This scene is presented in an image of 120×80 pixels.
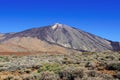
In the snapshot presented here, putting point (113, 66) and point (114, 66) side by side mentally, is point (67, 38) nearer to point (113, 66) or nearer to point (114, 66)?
point (113, 66)

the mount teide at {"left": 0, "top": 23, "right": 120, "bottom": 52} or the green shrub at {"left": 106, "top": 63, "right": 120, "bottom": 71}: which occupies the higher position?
the mount teide at {"left": 0, "top": 23, "right": 120, "bottom": 52}

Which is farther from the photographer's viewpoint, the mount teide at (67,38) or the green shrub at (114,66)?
the mount teide at (67,38)

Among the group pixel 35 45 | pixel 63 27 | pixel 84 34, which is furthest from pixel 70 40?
pixel 35 45

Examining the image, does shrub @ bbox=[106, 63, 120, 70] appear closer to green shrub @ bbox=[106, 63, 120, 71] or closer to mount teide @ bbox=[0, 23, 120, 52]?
green shrub @ bbox=[106, 63, 120, 71]

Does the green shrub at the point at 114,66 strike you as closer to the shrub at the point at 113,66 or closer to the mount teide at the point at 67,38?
the shrub at the point at 113,66

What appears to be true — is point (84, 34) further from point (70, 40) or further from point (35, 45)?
point (35, 45)

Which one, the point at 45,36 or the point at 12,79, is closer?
the point at 12,79

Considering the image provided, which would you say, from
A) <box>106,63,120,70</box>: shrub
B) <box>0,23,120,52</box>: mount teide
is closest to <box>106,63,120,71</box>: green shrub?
<box>106,63,120,70</box>: shrub

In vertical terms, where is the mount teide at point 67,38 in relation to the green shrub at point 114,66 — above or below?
above

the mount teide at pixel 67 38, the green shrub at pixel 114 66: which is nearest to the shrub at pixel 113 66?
the green shrub at pixel 114 66

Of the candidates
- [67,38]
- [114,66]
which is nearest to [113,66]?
[114,66]

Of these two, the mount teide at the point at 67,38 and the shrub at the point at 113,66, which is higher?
the mount teide at the point at 67,38
